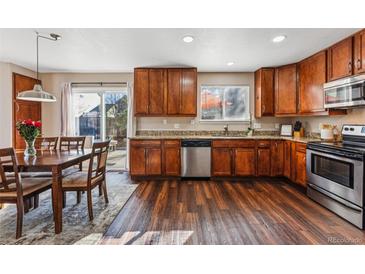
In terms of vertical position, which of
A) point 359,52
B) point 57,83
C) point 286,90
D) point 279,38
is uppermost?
point 279,38

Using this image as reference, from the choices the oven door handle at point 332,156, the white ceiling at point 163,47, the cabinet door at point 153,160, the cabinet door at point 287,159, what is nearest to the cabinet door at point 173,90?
the white ceiling at point 163,47

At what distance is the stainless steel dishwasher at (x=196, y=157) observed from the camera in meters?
4.40

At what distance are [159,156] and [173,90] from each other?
1.41 meters

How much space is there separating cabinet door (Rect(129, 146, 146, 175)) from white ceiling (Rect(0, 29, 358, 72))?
5.58 ft

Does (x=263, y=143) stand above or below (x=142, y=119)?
below

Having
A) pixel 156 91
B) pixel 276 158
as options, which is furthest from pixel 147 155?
pixel 276 158

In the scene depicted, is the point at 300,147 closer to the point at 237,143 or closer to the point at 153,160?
the point at 237,143

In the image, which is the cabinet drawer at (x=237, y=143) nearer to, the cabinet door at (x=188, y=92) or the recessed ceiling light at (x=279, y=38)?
the cabinet door at (x=188, y=92)

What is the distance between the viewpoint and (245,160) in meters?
4.37

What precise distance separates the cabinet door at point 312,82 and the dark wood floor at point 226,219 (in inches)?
58.9

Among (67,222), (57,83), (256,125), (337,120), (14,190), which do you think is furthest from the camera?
(57,83)

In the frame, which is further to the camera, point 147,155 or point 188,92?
point 188,92

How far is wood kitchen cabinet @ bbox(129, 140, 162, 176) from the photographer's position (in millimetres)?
4418
